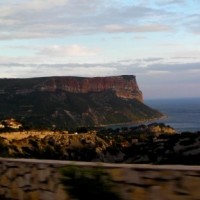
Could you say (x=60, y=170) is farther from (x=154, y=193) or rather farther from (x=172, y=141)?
(x=172, y=141)

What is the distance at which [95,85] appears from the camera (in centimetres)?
16438

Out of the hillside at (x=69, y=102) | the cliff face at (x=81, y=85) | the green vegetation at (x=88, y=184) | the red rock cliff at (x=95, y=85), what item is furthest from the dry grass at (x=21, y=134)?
the red rock cliff at (x=95, y=85)

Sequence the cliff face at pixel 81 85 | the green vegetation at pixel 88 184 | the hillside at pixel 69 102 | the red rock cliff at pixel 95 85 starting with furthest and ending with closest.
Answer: the red rock cliff at pixel 95 85 < the cliff face at pixel 81 85 < the hillside at pixel 69 102 < the green vegetation at pixel 88 184

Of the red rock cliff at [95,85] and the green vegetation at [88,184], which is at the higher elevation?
the red rock cliff at [95,85]

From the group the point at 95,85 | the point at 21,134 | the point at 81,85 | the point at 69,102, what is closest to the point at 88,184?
the point at 21,134

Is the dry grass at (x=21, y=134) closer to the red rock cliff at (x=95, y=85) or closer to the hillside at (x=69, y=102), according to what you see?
the hillside at (x=69, y=102)

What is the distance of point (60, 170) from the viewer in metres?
5.76

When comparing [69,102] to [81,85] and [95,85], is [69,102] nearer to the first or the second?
[81,85]

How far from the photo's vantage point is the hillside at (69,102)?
4867 inches

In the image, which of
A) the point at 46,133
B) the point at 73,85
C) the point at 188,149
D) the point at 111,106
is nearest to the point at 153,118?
the point at 111,106

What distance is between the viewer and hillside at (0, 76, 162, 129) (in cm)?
12362

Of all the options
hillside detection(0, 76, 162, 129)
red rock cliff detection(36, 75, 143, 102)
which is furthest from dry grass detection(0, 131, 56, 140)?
red rock cliff detection(36, 75, 143, 102)

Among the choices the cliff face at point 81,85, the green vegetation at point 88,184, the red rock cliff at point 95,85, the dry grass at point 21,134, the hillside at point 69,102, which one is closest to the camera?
the green vegetation at point 88,184

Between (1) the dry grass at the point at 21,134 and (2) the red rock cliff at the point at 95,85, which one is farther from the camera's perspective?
(2) the red rock cliff at the point at 95,85
